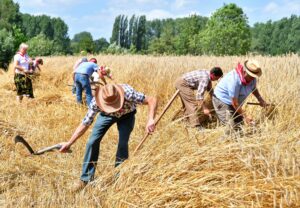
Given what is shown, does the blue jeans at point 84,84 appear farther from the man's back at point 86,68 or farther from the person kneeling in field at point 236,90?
the person kneeling in field at point 236,90

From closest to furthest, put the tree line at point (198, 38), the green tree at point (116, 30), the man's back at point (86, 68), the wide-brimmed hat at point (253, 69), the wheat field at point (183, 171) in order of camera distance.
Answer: the wheat field at point (183, 171) → the wide-brimmed hat at point (253, 69) → the man's back at point (86, 68) → the tree line at point (198, 38) → the green tree at point (116, 30)

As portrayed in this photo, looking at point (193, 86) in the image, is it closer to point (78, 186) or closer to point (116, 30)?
point (78, 186)

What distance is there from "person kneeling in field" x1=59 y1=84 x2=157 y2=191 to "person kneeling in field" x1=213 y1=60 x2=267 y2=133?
1.41 meters

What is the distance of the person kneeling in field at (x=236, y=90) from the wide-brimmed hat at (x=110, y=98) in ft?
5.37

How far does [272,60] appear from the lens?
800cm

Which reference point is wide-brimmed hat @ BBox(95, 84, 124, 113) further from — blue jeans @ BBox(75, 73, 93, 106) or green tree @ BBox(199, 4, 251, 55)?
green tree @ BBox(199, 4, 251, 55)

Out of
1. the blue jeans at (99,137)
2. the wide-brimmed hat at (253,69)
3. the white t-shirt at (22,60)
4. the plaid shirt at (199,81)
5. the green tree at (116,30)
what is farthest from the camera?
the green tree at (116,30)

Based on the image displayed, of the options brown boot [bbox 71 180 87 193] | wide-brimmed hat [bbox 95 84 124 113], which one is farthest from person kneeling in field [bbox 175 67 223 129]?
brown boot [bbox 71 180 87 193]

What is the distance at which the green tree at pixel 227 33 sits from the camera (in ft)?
131

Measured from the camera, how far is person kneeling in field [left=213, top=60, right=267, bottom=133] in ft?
16.8

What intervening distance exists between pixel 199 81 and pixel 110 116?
8.66 ft

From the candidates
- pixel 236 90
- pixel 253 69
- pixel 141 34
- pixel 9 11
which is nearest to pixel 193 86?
→ pixel 236 90

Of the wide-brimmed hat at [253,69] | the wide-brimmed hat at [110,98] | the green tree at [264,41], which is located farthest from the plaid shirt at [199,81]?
the green tree at [264,41]

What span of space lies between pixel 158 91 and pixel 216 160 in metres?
5.78
